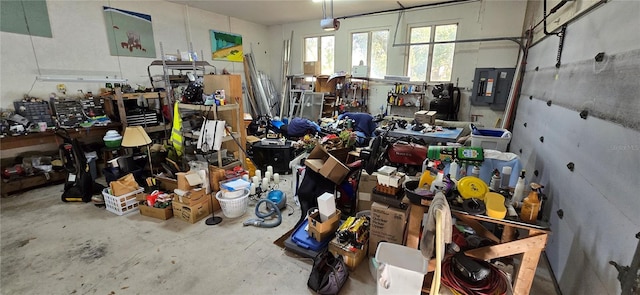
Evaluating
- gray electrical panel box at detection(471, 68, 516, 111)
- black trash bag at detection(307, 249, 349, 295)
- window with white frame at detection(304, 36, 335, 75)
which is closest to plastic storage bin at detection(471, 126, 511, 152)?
gray electrical panel box at detection(471, 68, 516, 111)

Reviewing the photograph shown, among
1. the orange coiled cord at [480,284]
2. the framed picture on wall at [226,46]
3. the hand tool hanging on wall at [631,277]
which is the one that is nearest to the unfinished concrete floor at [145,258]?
the orange coiled cord at [480,284]

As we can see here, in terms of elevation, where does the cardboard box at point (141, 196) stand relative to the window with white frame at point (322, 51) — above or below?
below

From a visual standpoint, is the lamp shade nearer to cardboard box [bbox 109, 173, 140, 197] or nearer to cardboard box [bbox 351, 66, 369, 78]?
cardboard box [bbox 109, 173, 140, 197]

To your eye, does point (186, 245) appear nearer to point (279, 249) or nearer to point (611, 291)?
point (279, 249)

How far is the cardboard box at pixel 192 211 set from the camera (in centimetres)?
273

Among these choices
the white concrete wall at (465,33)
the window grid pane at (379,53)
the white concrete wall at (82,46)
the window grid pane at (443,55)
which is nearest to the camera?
the white concrete wall at (82,46)

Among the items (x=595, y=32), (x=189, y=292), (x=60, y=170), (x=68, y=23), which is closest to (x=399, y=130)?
(x=595, y=32)

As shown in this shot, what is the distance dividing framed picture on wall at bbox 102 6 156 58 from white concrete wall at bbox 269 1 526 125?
4.14 m

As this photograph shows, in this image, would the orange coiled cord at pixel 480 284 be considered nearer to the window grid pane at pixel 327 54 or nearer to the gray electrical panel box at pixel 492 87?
the gray electrical panel box at pixel 492 87

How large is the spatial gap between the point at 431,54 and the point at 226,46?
511 cm

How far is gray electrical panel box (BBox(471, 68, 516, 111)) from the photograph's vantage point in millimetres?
4957

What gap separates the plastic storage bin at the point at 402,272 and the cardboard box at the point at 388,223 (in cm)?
53

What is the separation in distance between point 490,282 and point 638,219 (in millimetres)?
740

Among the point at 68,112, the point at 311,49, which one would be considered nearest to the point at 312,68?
the point at 311,49
